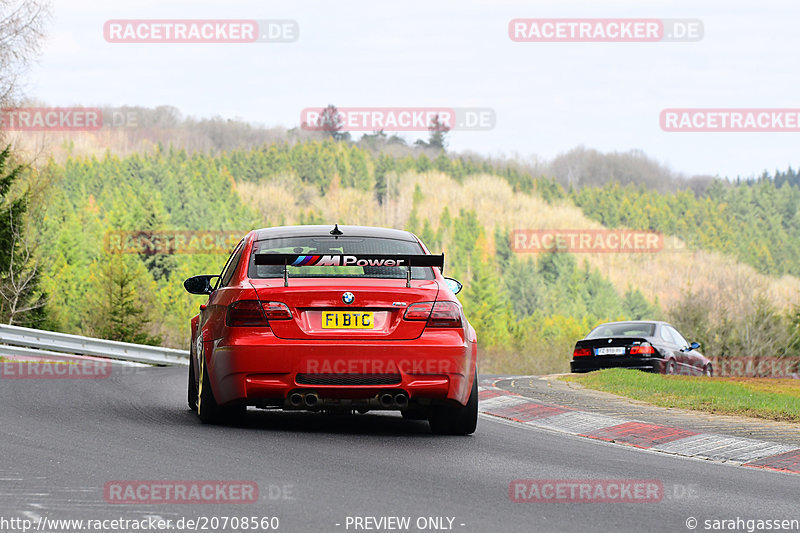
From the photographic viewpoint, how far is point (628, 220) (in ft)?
650

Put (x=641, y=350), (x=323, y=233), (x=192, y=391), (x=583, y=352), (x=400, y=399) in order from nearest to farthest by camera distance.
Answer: (x=400, y=399) → (x=323, y=233) → (x=192, y=391) → (x=641, y=350) → (x=583, y=352)

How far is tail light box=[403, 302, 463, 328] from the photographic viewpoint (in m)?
8.49

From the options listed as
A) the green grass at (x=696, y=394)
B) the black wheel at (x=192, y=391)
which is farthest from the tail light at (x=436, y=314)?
the green grass at (x=696, y=394)

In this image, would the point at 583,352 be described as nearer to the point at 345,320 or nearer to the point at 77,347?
the point at 77,347

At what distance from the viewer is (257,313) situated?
27.6ft

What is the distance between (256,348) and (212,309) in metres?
1.02

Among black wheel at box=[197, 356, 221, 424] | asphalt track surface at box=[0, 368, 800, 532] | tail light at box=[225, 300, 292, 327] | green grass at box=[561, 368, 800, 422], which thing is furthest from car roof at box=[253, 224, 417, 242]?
green grass at box=[561, 368, 800, 422]

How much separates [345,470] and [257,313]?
183 cm

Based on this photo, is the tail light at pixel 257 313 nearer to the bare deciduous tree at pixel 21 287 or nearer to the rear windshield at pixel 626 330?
the rear windshield at pixel 626 330

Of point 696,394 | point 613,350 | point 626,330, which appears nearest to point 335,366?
point 696,394

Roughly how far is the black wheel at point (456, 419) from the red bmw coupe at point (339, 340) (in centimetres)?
19

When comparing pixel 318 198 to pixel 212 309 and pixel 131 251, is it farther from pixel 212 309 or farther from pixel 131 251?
pixel 212 309

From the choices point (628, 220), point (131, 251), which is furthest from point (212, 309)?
point (628, 220)

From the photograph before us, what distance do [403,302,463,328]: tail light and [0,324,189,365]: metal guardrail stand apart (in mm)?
14364
